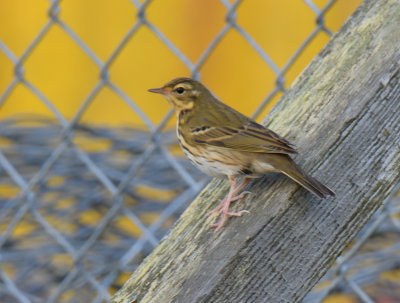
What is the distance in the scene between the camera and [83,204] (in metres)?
2.94

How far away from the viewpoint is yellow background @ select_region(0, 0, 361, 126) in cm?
405

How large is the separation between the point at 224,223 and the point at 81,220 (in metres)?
1.85

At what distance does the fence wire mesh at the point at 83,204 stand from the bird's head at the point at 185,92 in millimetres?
89

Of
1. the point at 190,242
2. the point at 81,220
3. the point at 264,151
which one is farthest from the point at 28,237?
the point at 190,242

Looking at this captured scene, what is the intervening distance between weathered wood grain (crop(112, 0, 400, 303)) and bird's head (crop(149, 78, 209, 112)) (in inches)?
36.6

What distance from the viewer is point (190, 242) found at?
1202 mm

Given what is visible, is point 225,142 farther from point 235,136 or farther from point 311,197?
point 311,197

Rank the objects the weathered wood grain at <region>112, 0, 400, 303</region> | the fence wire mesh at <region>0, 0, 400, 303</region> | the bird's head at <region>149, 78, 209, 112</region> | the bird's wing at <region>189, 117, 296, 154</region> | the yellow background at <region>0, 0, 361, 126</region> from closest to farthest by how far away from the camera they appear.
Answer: the weathered wood grain at <region>112, 0, 400, 303</region>, the bird's wing at <region>189, 117, 296, 154</region>, the bird's head at <region>149, 78, 209, 112</region>, the fence wire mesh at <region>0, 0, 400, 303</region>, the yellow background at <region>0, 0, 361, 126</region>

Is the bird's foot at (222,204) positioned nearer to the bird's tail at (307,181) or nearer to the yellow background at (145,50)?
the bird's tail at (307,181)

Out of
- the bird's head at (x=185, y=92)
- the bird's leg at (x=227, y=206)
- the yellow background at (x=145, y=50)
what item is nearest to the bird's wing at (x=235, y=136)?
the bird's head at (x=185, y=92)

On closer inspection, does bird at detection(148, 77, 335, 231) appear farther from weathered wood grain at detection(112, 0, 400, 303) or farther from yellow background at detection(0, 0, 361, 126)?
yellow background at detection(0, 0, 361, 126)

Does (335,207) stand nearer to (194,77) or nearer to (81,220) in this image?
(194,77)

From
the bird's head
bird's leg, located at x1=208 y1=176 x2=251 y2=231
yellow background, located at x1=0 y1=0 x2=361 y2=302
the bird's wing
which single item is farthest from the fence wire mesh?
bird's leg, located at x1=208 y1=176 x2=251 y2=231

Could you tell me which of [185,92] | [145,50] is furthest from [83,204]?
[145,50]
